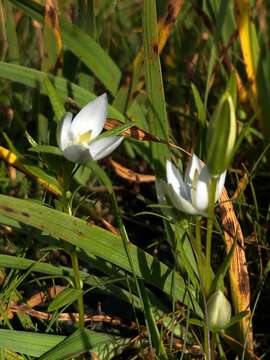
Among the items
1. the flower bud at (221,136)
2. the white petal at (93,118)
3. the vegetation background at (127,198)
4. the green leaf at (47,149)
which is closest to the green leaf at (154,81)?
the vegetation background at (127,198)

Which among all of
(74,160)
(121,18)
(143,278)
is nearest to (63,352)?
(143,278)

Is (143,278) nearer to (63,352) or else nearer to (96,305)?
(63,352)

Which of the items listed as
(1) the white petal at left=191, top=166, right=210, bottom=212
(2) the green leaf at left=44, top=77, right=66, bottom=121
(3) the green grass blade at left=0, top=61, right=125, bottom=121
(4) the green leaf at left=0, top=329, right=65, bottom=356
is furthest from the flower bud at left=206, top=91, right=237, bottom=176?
(3) the green grass blade at left=0, top=61, right=125, bottom=121

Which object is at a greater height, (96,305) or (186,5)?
(186,5)

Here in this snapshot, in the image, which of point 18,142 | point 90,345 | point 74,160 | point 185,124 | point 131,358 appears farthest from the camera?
point 185,124

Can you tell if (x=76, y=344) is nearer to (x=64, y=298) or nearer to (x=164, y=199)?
(x=64, y=298)

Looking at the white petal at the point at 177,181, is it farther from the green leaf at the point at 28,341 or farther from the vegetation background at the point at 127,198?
the green leaf at the point at 28,341
